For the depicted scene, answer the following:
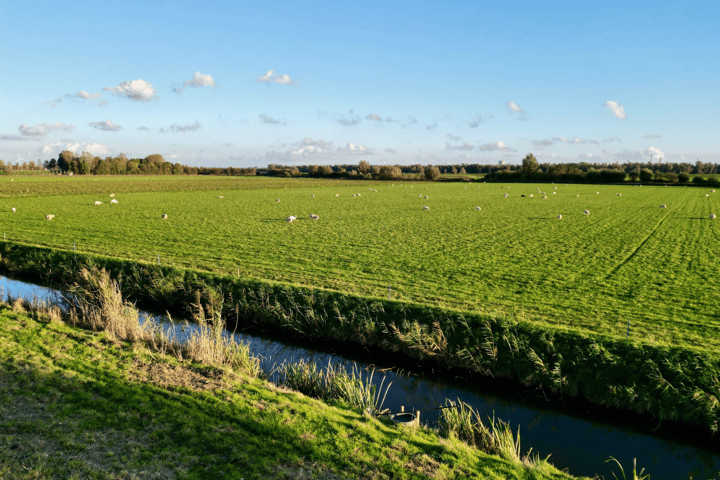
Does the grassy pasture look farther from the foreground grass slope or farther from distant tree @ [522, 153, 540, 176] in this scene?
distant tree @ [522, 153, 540, 176]

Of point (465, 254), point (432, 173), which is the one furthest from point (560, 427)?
point (432, 173)

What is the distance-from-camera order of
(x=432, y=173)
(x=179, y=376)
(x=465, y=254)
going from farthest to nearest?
1. (x=432, y=173)
2. (x=465, y=254)
3. (x=179, y=376)

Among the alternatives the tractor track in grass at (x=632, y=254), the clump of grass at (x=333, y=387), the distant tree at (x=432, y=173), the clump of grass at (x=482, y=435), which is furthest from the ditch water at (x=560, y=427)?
the distant tree at (x=432, y=173)

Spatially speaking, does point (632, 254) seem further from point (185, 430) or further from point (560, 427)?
point (185, 430)

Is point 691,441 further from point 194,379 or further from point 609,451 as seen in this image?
point 194,379

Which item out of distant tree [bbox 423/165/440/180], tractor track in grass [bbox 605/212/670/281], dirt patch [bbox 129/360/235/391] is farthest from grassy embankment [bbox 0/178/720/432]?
distant tree [bbox 423/165/440/180]

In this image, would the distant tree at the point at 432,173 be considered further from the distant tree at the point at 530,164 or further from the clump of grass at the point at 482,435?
the clump of grass at the point at 482,435

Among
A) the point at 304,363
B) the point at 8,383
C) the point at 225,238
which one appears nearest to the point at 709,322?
the point at 304,363
